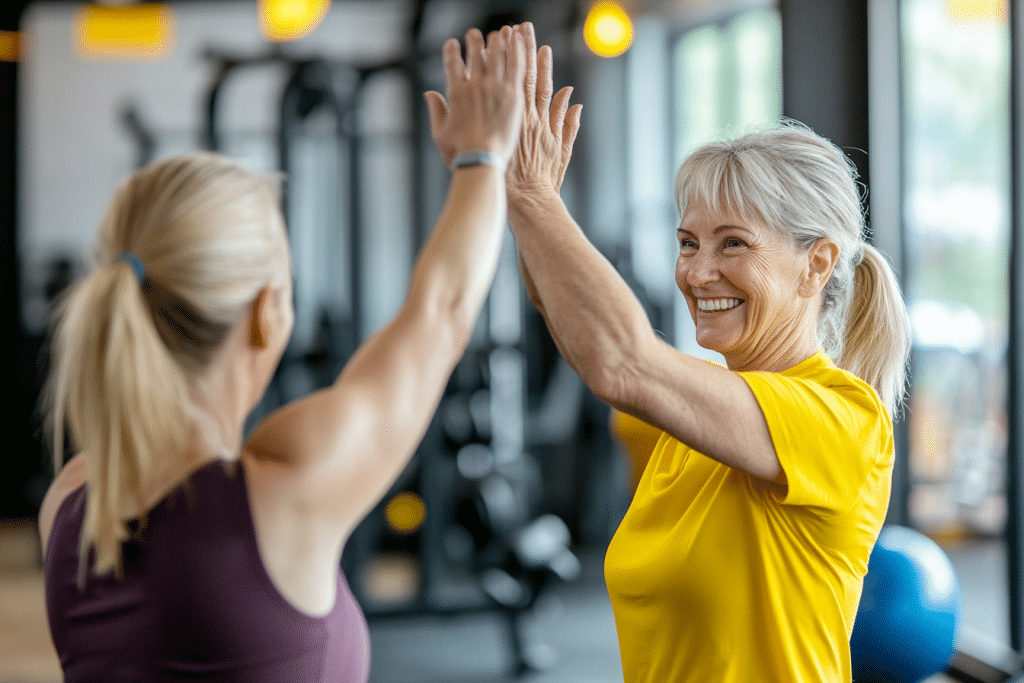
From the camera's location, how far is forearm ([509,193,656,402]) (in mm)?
1062

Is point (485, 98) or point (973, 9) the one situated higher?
point (973, 9)

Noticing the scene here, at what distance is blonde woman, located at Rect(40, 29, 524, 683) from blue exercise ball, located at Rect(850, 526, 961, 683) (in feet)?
4.34

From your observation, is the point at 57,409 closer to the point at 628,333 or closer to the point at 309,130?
the point at 628,333

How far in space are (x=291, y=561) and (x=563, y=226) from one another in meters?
0.50

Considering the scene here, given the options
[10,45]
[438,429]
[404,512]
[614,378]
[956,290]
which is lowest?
[404,512]

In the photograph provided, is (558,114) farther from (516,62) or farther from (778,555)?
(778,555)

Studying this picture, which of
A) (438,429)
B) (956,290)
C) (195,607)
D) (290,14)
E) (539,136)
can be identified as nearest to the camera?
(195,607)

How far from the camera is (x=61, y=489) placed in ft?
3.55

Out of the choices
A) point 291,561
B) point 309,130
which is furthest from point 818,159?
point 309,130

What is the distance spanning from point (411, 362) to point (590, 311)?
0.72 feet

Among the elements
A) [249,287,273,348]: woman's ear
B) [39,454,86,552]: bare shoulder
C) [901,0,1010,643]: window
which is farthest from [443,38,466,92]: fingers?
[901,0,1010,643]: window

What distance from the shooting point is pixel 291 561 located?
949 mm

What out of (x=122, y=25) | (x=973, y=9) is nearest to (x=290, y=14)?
(x=122, y=25)

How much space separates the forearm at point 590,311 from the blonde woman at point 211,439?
3.5 inches
